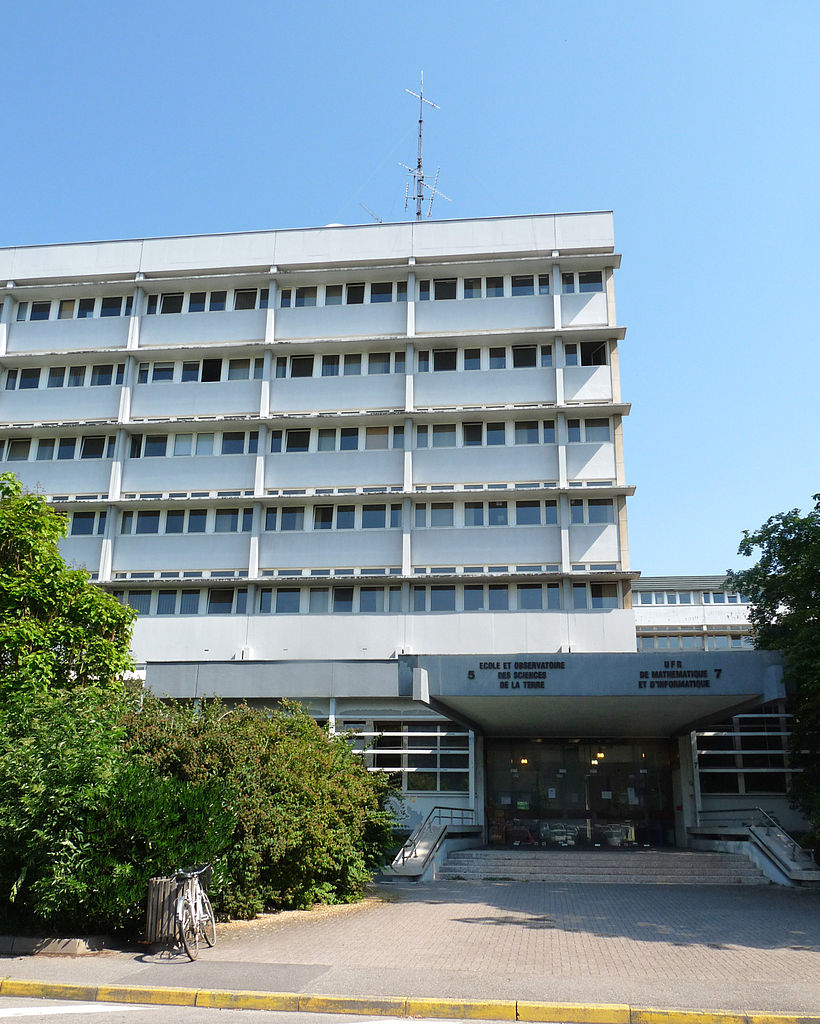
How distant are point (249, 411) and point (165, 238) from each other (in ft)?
27.7

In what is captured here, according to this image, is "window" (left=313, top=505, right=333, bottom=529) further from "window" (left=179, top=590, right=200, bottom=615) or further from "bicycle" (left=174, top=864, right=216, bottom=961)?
"bicycle" (left=174, top=864, right=216, bottom=961)

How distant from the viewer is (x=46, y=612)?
20891 mm

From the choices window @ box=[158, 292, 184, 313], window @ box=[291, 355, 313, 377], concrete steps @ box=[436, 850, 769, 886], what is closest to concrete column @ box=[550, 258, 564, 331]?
window @ box=[291, 355, 313, 377]

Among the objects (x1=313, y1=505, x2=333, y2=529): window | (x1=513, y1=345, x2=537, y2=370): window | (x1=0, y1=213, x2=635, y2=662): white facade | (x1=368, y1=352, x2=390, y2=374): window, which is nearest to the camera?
(x1=0, y1=213, x2=635, y2=662): white facade

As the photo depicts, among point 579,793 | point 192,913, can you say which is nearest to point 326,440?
point 579,793

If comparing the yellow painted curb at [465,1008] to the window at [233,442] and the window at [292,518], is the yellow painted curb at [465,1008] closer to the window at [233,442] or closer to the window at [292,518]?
the window at [292,518]

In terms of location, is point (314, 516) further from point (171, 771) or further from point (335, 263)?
point (171, 771)

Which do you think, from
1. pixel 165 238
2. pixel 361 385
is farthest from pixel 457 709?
pixel 165 238

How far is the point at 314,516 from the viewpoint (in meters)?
34.5

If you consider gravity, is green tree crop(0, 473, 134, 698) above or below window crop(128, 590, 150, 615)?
below

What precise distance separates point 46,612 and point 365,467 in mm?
15605

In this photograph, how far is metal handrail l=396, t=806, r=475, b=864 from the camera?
69.9 feet

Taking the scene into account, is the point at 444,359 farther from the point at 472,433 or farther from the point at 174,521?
the point at 174,521

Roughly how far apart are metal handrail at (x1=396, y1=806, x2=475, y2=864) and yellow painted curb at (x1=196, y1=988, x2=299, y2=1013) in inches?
464
